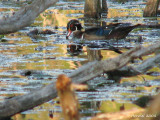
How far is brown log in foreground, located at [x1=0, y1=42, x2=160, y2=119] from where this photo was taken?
15.3 feet

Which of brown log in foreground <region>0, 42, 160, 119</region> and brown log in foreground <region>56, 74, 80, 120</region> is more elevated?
brown log in foreground <region>56, 74, 80, 120</region>

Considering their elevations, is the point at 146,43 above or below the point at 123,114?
below

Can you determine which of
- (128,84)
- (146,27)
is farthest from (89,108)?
(146,27)

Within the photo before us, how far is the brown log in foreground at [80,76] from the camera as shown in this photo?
4.66 m

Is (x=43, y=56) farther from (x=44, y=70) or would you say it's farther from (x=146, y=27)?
(x=146, y=27)

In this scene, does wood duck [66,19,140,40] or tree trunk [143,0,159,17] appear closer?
wood duck [66,19,140,40]

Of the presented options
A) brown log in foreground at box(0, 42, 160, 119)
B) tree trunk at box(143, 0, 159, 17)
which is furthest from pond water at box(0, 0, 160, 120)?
tree trunk at box(143, 0, 159, 17)

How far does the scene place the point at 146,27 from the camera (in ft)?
53.5

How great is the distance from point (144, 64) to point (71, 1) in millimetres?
27119

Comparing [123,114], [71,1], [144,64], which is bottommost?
[71,1]

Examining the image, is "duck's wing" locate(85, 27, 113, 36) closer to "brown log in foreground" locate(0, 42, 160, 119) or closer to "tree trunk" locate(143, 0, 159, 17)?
"tree trunk" locate(143, 0, 159, 17)

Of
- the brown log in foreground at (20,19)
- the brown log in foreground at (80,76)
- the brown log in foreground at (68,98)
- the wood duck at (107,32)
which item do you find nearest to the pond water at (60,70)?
the wood duck at (107,32)

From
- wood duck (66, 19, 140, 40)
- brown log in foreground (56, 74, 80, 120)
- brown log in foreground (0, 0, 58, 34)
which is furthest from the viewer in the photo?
wood duck (66, 19, 140, 40)

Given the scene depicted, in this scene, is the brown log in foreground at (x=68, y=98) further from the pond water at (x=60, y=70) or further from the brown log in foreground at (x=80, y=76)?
the pond water at (x=60, y=70)
